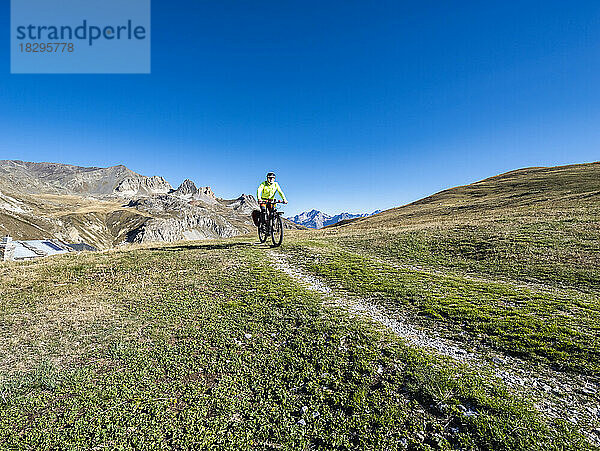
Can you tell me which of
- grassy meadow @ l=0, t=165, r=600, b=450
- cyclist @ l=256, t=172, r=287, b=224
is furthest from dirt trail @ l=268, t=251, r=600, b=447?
cyclist @ l=256, t=172, r=287, b=224

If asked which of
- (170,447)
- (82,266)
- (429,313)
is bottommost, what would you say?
(170,447)

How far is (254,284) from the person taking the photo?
12.5 metres

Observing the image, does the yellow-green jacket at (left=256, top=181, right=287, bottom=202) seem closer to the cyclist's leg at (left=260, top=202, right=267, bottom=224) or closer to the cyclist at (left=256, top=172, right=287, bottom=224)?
the cyclist at (left=256, top=172, right=287, bottom=224)

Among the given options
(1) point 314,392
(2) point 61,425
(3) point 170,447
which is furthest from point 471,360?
(2) point 61,425

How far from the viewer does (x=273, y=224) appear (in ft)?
68.0

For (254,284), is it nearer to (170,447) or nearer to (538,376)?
(170,447)

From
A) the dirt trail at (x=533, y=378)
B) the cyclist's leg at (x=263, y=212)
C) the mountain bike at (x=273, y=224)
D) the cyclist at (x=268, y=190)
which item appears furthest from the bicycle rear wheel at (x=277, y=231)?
the dirt trail at (x=533, y=378)

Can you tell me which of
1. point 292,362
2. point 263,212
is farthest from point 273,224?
point 292,362

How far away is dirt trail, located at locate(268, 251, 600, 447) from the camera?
474 centimetres

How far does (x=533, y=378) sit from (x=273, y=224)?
1677 cm

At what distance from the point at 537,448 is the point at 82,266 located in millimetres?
19505

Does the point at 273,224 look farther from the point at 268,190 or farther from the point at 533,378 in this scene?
the point at 533,378

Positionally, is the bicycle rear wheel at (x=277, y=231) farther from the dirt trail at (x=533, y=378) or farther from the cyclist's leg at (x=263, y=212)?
the dirt trail at (x=533, y=378)

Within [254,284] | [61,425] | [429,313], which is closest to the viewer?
[61,425]
